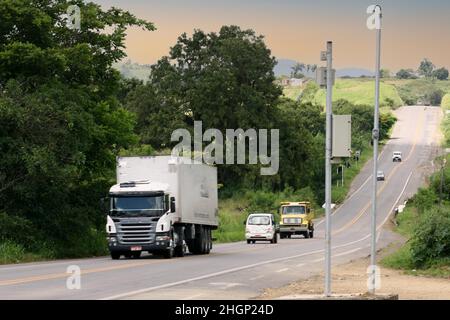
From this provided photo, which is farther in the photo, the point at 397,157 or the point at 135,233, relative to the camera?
the point at 397,157

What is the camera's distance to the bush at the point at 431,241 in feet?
109

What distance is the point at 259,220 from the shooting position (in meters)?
65.9

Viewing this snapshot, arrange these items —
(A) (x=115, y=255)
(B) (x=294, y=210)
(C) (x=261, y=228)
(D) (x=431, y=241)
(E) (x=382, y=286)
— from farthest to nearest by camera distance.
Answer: (B) (x=294, y=210) < (C) (x=261, y=228) < (A) (x=115, y=255) < (D) (x=431, y=241) < (E) (x=382, y=286)

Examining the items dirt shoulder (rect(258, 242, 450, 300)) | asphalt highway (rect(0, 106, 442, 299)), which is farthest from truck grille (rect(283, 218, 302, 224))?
dirt shoulder (rect(258, 242, 450, 300))

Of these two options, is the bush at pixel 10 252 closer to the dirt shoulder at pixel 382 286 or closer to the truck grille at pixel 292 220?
the dirt shoulder at pixel 382 286

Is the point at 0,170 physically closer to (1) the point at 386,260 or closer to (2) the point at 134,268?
(2) the point at 134,268

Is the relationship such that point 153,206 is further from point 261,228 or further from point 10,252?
point 261,228

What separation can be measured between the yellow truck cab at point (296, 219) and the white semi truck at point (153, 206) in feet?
108

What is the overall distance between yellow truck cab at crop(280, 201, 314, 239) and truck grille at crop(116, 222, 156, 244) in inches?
1474

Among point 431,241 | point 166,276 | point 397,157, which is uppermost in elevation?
point 397,157

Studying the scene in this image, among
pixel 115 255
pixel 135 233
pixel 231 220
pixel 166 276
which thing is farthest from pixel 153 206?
pixel 231 220

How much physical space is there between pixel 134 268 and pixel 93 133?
47.4ft

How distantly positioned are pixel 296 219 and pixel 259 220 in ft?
36.3

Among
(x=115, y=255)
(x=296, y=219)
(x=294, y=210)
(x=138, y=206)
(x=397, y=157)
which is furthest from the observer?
(x=397, y=157)
